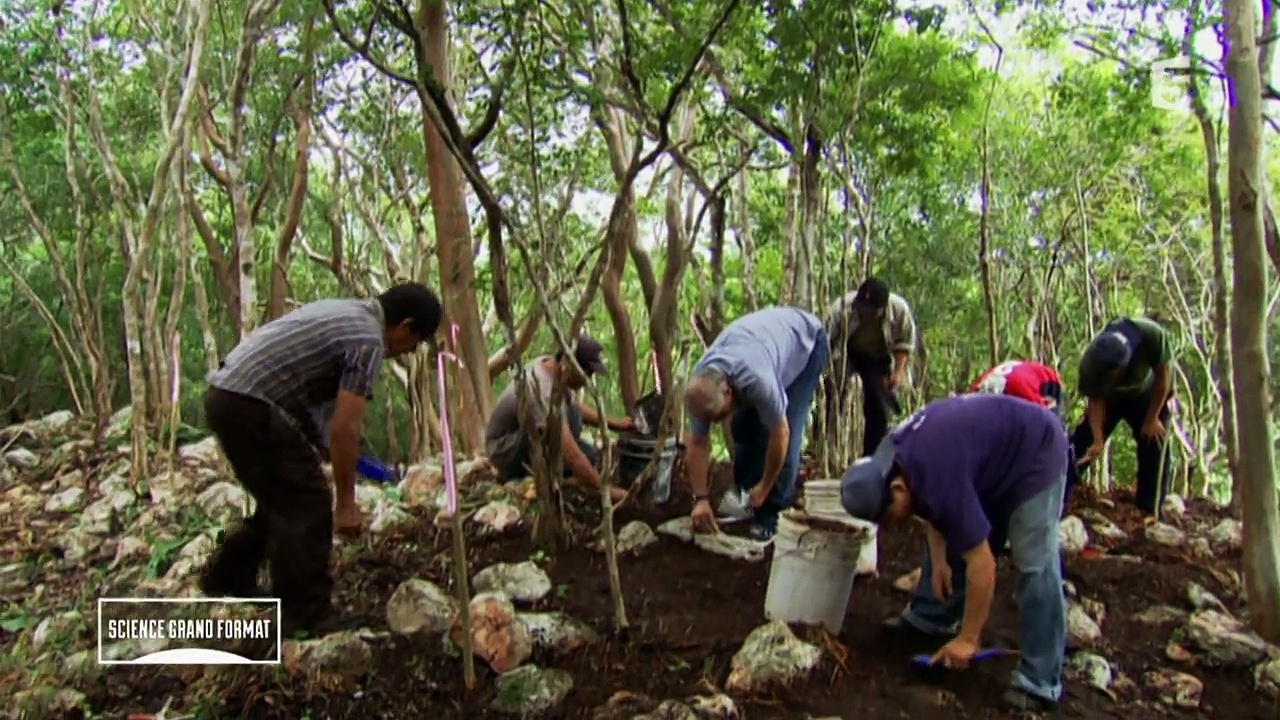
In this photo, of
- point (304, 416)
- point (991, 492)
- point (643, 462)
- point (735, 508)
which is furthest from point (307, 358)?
point (735, 508)

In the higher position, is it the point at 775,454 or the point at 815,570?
the point at 775,454

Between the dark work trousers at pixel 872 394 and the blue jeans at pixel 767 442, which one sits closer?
the blue jeans at pixel 767 442

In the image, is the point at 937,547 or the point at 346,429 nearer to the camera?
the point at 346,429

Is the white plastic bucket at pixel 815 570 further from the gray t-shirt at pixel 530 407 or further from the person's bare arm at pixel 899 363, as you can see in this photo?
the person's bare arm at pixel 899 363

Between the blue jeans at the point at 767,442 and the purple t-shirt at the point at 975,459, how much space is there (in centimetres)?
127

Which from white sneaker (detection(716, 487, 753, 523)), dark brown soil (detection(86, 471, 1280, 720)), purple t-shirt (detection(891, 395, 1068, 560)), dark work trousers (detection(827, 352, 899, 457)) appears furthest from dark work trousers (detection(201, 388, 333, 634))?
dark work trousers (detection(827, 352, 899, 457))

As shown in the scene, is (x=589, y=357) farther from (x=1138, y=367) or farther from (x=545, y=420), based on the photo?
(x=1138, y=367)

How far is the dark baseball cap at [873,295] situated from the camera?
16.4 ft

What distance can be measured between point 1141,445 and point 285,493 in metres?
4.25

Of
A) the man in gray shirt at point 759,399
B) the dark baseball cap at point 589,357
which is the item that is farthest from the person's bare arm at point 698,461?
the dark baseball cap at point 589,357

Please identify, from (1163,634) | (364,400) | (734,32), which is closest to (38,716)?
(364,400)

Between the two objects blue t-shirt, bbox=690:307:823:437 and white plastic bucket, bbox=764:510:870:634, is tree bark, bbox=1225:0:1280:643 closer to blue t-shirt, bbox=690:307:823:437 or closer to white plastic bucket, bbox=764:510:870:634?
white plastic bucket, bbox=764:510:870:634

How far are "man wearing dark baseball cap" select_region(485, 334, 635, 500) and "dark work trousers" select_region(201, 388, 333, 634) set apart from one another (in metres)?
1.00

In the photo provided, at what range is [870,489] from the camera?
9.45ft
